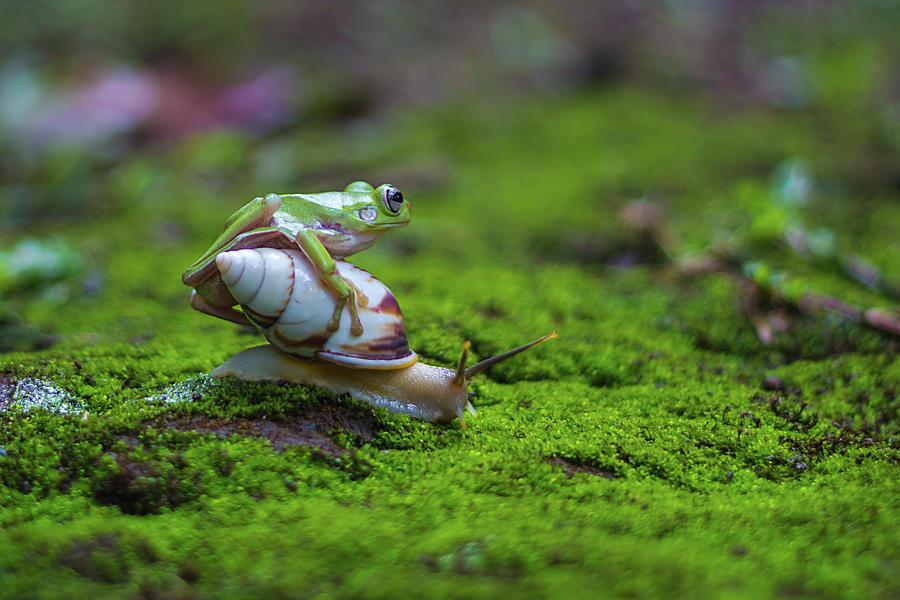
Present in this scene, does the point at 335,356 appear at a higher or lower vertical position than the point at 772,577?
higher

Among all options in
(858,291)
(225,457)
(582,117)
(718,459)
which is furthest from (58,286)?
(582,117)

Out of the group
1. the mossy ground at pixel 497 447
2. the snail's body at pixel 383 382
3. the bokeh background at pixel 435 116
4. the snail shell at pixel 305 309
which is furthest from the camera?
the bokeh background at pixel 435 116

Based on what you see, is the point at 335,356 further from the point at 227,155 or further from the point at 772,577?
the point at 227,155

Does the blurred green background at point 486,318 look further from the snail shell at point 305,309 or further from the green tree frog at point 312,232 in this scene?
the green tree frog at point 312,232

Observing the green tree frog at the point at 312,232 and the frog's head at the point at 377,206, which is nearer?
the green tree frog at the point at 312,232

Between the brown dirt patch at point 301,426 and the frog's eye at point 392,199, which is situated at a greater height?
the frog's eye at point 392,199

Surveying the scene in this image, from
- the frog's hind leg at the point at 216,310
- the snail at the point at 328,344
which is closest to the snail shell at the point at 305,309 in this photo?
the snail at the point at 328,344

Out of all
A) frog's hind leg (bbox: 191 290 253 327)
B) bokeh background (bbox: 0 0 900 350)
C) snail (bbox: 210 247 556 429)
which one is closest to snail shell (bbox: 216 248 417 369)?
snail (bbox: 210 247 556 429)

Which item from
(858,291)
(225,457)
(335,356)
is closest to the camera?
(225,457)
